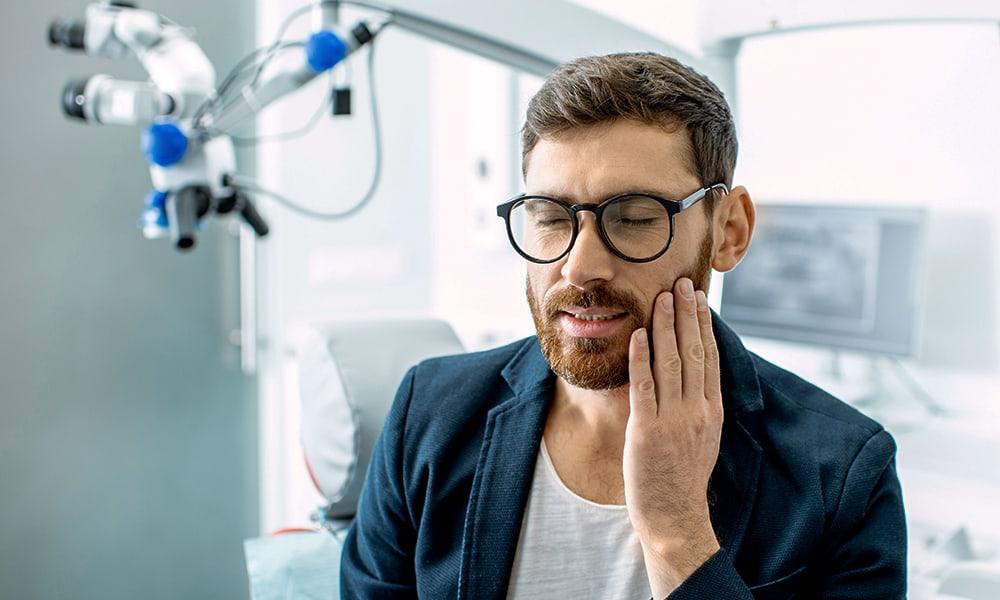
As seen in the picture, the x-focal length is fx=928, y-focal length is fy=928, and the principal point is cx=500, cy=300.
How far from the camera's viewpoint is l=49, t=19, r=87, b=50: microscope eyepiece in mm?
1718

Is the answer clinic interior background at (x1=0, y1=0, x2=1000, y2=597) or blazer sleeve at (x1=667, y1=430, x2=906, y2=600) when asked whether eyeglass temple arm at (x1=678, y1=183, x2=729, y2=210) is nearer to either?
blazer sleeve at (x1=667, y1=430, x2=906, y2=600)

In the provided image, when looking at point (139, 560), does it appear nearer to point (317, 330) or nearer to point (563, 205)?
point (317, 330)

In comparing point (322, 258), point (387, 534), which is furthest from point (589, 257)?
point (322, 258)

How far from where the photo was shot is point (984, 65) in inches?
77.0

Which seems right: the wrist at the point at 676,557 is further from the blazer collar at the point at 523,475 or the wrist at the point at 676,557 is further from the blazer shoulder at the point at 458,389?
the blazer shoulder at the point at 458,389

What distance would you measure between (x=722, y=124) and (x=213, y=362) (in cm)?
199

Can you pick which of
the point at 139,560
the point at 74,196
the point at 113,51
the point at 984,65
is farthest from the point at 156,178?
the point at 984,65

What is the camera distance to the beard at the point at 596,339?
3.44ft

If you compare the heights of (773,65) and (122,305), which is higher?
(773,65)

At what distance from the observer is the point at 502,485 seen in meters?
1.15

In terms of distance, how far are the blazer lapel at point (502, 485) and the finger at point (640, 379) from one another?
0.63 feet

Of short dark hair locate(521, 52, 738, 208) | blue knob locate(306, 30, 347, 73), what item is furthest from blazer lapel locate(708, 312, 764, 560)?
blue knob locate(306, 30, 347, 73)

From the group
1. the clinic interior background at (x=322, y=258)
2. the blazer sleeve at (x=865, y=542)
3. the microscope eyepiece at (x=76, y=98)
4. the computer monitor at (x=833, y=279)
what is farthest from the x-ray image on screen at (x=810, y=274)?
the microscope eyepiece at (x=76, y=98)

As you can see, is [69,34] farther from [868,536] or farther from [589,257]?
[868,536]
